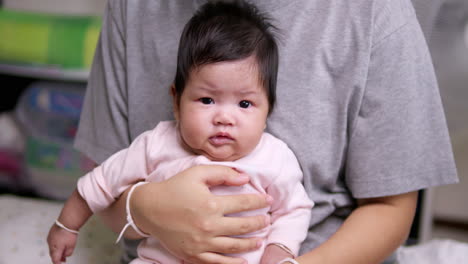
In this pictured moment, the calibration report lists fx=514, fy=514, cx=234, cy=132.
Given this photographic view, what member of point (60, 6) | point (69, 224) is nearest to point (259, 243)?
point (69, 224)

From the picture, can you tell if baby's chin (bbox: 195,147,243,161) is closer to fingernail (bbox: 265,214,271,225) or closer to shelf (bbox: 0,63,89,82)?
fingernail (bbox: 265,214,271,225)

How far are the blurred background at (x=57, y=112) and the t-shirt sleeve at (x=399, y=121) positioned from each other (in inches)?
20.7

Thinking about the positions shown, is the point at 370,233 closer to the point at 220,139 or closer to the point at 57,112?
the point at 220,139

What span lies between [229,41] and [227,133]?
14 centimetres

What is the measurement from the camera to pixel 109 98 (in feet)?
3.45

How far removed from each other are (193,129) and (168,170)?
11 centimetres

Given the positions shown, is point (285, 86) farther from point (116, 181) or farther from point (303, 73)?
point (116, 181)

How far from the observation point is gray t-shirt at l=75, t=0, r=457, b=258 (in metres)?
0.87

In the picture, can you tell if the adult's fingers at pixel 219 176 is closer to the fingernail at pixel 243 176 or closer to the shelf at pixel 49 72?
the fingernail at pixel 243 176

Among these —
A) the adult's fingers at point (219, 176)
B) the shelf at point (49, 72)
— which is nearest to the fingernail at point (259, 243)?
the adult's fingers at point (219, 176)

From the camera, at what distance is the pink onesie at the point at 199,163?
0.85m

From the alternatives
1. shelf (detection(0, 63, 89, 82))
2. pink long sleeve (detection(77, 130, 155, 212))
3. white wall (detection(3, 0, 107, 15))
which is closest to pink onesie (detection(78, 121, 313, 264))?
pink long sleeve (detection(77, 130, 155, 212))

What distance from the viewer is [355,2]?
2.91ft

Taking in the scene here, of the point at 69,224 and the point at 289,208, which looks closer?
the point at 289,208
